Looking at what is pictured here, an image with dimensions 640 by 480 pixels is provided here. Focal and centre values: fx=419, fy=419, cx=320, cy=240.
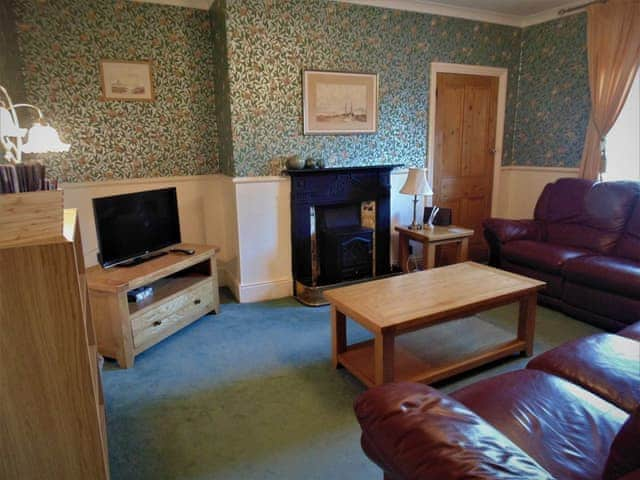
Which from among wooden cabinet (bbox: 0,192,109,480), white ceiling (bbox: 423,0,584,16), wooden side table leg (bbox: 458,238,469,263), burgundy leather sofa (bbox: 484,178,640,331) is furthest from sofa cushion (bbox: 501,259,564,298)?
wooden cabinet (bbox: 0,192,109,480)

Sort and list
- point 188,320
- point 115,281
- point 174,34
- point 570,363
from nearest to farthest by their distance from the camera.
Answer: point 570,363 → point 115,281 → point 188,320 → point 174,34

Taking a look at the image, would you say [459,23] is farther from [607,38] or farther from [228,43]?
[228,43]

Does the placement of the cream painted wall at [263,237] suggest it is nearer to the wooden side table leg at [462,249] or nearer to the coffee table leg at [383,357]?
the wooden side table leg at [462,249]

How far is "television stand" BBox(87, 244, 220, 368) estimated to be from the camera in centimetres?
255

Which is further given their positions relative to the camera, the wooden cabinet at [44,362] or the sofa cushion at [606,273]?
the sofa cushion at [606,273]

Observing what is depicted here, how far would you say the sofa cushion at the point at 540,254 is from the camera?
3.28 m

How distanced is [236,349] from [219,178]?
1.75 m

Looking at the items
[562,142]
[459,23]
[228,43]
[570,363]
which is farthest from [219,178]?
[562,142]

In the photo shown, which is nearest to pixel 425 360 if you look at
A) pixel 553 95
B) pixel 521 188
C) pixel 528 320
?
pixel 528 320

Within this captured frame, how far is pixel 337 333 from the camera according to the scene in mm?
2488

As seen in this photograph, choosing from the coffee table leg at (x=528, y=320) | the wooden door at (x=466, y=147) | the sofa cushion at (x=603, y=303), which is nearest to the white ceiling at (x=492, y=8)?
the wooden door at (x=466, y=147)

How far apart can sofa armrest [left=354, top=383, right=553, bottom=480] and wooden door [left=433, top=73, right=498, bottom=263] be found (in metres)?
3.57

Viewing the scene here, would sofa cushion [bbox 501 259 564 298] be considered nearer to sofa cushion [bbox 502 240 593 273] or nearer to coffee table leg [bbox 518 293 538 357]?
sofa cushion [bbox 502 240 593 273]

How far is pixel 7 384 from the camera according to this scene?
118cm
